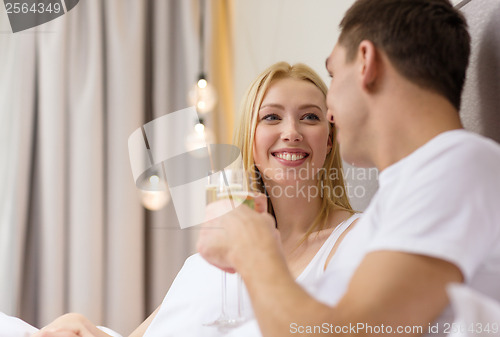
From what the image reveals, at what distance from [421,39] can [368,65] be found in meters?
0.10

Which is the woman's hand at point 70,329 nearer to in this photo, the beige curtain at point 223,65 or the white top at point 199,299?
the white top at point 199,299

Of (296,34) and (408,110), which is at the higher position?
(296,34)

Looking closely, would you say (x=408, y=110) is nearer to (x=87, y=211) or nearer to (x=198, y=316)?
(x=198, y=316)

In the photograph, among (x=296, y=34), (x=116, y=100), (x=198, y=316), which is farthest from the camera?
(x=116, y=100)

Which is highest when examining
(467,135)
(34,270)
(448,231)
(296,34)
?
(296,34)

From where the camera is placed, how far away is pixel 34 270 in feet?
7.47

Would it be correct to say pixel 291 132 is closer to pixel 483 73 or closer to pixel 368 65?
pixel 483 73

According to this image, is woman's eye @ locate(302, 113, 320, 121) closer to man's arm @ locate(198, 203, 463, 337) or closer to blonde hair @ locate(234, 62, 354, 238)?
blonde hair @ locate(234, 62, 354, 238)

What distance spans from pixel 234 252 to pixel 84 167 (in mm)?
1610

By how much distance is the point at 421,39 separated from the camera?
0.89 metres

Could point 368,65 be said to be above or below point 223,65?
below

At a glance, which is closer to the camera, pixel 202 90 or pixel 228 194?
pixel 228 194

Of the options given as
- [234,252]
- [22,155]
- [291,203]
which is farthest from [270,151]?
[22,155]

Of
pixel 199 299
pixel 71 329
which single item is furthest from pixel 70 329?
pixel 199 299
